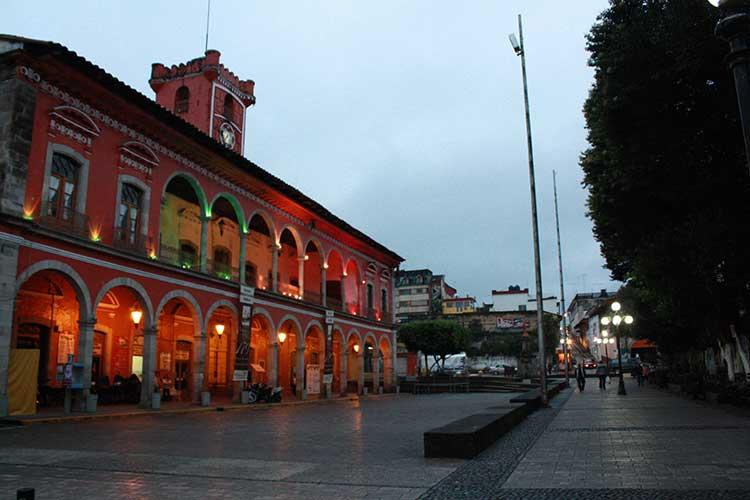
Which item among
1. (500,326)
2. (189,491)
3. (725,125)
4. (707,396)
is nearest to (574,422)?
(725,125)

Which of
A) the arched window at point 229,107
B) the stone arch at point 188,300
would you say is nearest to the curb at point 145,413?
the stone arch at point 188,300

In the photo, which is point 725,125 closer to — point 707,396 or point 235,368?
point 707,396

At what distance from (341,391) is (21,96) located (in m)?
22.1

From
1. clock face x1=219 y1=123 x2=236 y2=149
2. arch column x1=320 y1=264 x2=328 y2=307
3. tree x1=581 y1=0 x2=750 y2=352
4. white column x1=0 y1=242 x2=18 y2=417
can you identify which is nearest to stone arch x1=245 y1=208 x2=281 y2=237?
arch column x1=320 y1=264 x2=328 y2=307

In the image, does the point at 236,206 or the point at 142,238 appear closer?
the point at 142,238

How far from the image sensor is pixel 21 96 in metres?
15.7

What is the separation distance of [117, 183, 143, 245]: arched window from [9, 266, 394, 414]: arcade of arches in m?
1.63

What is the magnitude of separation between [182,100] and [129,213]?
580 inches

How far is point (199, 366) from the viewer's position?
22.0 m

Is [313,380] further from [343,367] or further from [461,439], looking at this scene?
[461,439]

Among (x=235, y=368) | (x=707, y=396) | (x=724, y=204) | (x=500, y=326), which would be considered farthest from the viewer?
(x=500, y=326)

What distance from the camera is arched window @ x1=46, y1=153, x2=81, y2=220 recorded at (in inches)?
666

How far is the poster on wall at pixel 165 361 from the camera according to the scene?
2472 centimetres

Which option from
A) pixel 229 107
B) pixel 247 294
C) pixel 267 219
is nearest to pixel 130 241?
pixel 247 294
